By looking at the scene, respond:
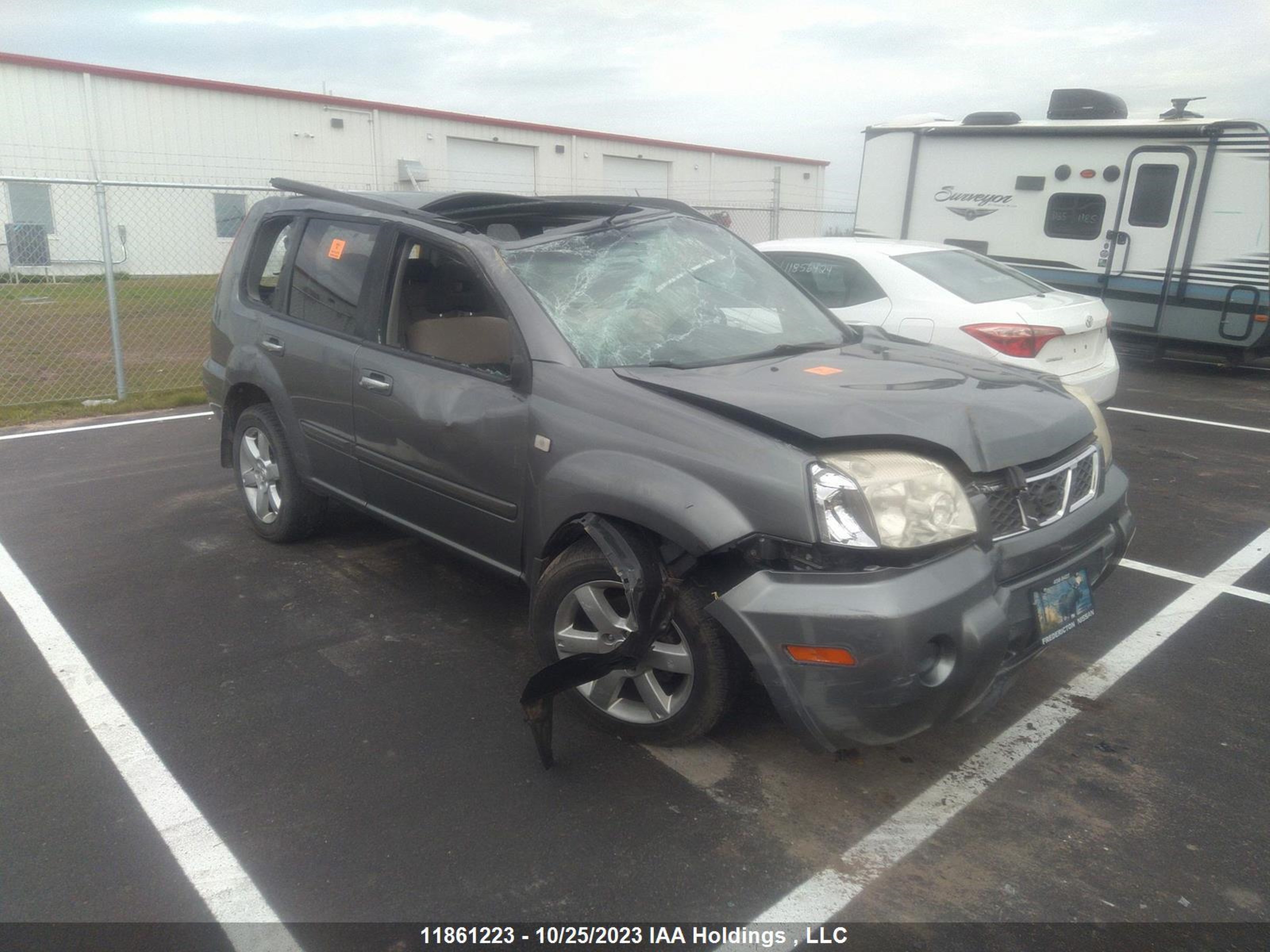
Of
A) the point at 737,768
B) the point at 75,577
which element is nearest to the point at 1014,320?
the point at 737,768

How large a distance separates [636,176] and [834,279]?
79.3 feet

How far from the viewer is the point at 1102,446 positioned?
364cm

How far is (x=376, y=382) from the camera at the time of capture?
4.05 m

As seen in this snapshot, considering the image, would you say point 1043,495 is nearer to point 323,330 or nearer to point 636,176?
point 323,330

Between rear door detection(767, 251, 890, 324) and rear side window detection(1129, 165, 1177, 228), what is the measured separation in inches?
216

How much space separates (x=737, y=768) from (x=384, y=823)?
1124 mm

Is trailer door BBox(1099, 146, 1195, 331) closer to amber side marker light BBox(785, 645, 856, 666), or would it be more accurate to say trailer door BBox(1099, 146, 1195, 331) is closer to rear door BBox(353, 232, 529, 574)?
rear door BBox(353, 232, 529, 574)

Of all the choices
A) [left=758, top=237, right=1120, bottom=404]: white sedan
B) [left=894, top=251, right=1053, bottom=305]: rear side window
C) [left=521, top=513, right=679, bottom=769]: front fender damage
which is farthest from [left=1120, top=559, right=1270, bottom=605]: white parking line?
[left=521, top=513, right=679, bottom=769]: front fender damage

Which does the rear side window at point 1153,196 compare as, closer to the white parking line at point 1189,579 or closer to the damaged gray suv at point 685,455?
the white parking line at point 1189,579

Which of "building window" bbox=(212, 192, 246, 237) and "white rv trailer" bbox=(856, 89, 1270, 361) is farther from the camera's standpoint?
"building window" bbox=(212, 192, 246, 237)

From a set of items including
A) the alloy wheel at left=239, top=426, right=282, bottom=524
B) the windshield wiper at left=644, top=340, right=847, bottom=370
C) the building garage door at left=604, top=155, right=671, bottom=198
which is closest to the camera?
the windshield wiper at left=644, top=340, right=847, bottom=370

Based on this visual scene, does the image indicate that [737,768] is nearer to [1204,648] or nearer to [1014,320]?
[1204,648]

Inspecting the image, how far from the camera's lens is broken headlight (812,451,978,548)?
271cm

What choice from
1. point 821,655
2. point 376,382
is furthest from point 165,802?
point 821,655
